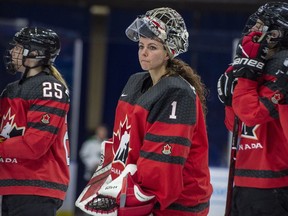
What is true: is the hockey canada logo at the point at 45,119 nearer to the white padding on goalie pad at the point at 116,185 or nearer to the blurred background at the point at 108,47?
the white padding on goalie pad at the point at 116,185

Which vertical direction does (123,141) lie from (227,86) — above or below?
below

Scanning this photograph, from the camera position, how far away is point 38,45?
4371 mm

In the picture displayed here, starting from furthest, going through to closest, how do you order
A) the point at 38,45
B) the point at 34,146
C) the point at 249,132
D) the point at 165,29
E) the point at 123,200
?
the point at 38,45, the point at 34,146, the point at 249,132, the point at 165,29, the point at 123,200

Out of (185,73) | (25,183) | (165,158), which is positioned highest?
(185,73)

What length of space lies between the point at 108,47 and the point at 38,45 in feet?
15.2

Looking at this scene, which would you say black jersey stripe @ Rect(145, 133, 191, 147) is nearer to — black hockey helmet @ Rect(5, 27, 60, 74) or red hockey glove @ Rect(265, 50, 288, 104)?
red hockey glove @ Rect(265, 50, 288, 104)

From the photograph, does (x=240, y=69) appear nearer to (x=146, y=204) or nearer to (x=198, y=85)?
(x=198, y=85)

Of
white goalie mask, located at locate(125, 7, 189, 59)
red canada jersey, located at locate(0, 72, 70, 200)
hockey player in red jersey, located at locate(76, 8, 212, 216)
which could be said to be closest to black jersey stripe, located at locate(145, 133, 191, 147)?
hockey player in red jersey, located at locate(76, 8, 212, 216)

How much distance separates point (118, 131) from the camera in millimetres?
3643

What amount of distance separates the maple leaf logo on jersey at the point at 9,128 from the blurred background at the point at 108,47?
2.97 m

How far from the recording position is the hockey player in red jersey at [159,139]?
10.8ft

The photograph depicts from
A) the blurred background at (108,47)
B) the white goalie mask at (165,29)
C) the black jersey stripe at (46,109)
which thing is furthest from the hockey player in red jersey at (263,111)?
the blurred background at (108,47)

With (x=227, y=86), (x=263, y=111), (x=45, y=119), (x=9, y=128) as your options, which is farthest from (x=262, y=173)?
(x=9, y=128)

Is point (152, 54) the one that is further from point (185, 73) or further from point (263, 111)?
point (263, 111)
